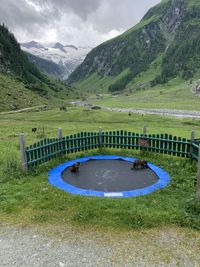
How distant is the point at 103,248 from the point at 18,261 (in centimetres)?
247

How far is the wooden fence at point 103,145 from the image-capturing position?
44.5 feet

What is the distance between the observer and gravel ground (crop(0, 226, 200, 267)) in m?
6.44

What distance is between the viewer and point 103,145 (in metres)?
18.0

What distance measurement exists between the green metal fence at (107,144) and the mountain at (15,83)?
220ft

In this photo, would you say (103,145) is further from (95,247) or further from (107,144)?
(95,247)

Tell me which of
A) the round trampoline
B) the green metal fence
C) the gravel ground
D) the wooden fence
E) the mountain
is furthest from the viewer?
the mountain

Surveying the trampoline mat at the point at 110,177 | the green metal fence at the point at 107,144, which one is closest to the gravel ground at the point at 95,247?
the trampoline mat at the point at 110,177

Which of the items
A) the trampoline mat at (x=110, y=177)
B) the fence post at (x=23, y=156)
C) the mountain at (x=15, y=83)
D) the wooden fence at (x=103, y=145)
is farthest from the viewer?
the mountain at (x=15, y=83)

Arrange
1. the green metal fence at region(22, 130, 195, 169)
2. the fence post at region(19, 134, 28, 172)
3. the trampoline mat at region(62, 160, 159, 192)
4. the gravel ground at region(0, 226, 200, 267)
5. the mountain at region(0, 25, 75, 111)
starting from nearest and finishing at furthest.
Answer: the gravel ground at region(0, 226, 200, 267) → the trampoline mat at region(62, 160, 159, 192) → the fence post at region(19, 134, 28, 172) → the green metal fence at region(22, 130, 195, 169) → the mountain at region(0, 25, 75, 111)

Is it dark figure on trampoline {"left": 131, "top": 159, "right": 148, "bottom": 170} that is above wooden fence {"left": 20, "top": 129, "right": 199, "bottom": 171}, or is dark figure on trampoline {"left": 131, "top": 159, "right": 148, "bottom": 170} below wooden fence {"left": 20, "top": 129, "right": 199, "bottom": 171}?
below

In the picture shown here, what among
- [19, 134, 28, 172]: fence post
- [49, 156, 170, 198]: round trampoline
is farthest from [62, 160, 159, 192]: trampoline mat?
[19, 134, 28, 172]: fence post

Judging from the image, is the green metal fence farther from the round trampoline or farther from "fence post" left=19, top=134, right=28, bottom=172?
the round trampoline

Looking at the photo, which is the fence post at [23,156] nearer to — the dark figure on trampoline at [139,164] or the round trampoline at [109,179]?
the round trampoline at [109,179]

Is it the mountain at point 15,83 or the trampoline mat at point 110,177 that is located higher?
the mountain at point 15,83
